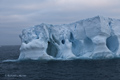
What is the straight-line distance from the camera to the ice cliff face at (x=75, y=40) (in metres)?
21.7

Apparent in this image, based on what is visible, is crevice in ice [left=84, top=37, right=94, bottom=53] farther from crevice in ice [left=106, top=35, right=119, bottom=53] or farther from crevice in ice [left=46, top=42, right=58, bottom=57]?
crevice in ice [left=46, top=42, right=58, bottom=57]

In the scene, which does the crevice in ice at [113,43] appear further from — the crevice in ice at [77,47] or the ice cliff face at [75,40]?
the crevice in ice at [77,47]

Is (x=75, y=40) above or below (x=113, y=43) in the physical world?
above

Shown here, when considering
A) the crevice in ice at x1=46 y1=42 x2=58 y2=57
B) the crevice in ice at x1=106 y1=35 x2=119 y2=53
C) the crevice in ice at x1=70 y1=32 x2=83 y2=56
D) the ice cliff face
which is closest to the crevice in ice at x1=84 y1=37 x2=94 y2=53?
the ice cliff face

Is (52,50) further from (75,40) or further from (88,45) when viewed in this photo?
(88,45)

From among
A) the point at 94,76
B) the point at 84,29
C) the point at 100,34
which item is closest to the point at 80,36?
the point at 84,29

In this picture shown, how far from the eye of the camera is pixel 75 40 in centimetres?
2506

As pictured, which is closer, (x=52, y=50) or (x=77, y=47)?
(x=77, y=47)

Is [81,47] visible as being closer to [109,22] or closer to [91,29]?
[91,29]

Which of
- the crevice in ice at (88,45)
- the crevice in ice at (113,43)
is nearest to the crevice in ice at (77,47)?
the crevice in ice at (88,45)

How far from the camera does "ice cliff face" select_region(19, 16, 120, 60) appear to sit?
2169 centimetres

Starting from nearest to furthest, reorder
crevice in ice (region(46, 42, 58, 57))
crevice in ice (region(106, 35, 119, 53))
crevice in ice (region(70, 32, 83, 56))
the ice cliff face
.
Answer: the ice cliff face → crevice in ice (region(106, 35, 119, 53)) → crevice in ice (region(70, 32, 83, 56)) → crevice in ice (region(46, 42, 58, 57))

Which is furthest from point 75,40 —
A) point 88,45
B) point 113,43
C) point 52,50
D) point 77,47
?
point 113,43

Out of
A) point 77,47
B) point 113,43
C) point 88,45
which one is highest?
point 113,43
